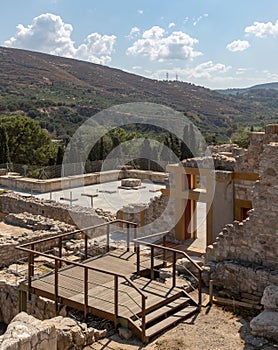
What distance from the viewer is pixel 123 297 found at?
30.8ft

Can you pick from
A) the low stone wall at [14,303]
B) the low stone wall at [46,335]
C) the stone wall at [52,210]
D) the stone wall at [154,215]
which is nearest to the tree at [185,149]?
the stone wall at [52,210]

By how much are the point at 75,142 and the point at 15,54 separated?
428 ft

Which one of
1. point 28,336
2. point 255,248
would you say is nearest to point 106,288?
point 28,336

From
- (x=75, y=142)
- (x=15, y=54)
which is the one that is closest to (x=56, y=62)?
(x=15, y=54)

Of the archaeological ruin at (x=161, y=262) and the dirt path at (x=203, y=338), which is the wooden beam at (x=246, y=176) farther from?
the dirt path at (x=203, y=338)

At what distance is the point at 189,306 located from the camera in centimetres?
955

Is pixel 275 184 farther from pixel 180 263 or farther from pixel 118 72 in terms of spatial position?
pixel 118 72

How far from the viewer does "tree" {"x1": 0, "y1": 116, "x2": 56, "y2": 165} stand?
40688 millimetres

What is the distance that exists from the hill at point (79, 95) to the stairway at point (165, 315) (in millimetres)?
66889

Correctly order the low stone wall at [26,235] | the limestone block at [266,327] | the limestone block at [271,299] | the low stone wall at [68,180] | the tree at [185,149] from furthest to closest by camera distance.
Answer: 1. the tree at [185,149]
2. the low stone wall at [68,180]
3. the low stone wall at [26,235]
4. the limestone block at [271,299]
5. the limestone block at [266,327]

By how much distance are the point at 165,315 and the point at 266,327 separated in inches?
78.1

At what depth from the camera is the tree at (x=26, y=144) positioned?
1602 inches

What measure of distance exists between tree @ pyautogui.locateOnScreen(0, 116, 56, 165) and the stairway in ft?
107

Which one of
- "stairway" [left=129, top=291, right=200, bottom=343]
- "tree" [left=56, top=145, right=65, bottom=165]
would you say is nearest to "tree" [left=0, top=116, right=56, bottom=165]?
"tree" [left=56, top=145, right=65, bottom=165]
